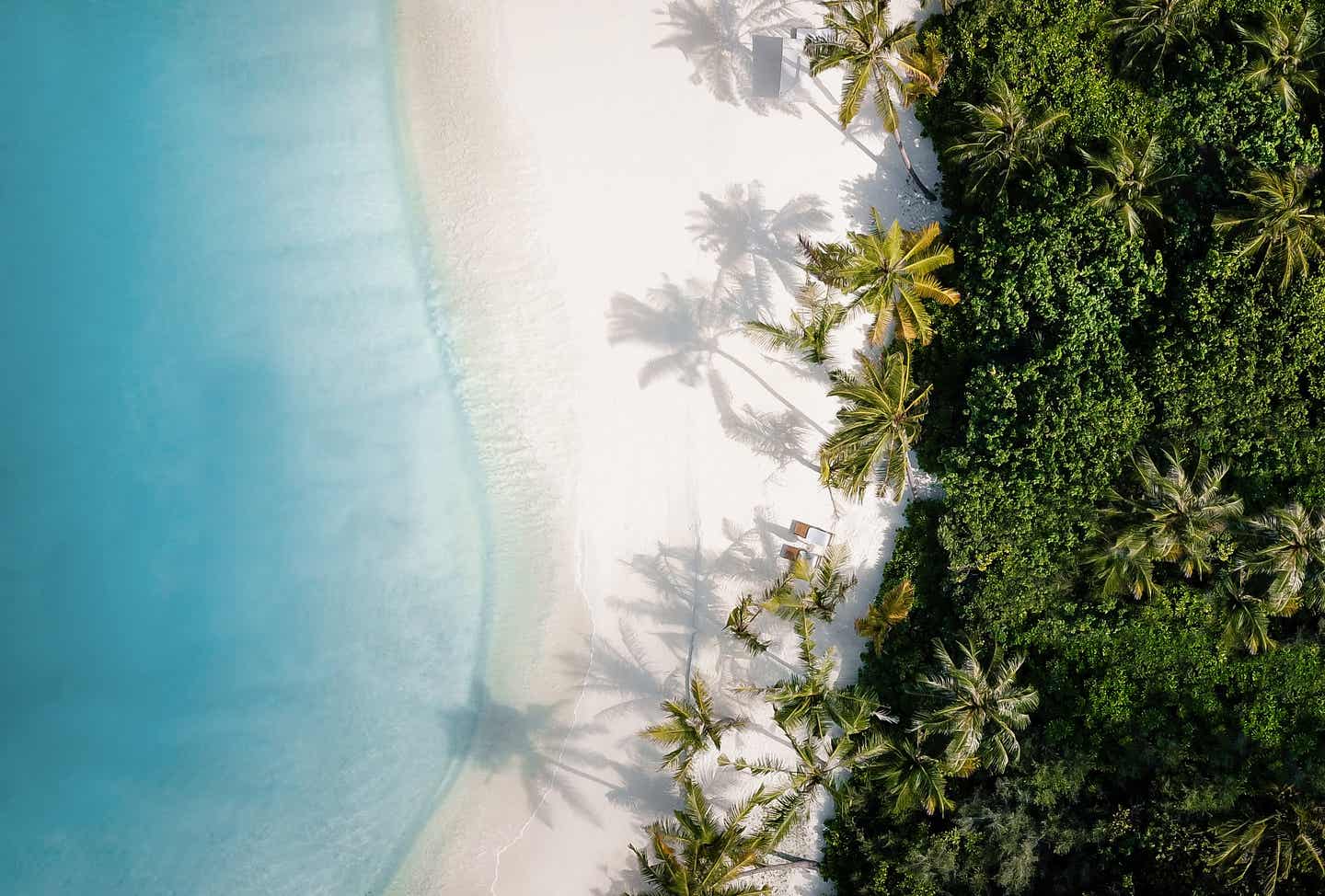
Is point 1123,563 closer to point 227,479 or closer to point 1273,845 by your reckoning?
point 1273,845

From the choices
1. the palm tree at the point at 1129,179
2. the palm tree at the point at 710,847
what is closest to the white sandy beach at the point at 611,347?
the palm tree at the point at 710,847

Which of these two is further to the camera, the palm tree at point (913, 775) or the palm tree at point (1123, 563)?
the palm tree at point (1123, 563)

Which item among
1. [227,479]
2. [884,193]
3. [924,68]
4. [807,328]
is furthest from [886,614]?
[227,479]

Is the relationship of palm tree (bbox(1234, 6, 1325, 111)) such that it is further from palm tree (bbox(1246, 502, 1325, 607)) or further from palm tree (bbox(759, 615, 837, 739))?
palm tree (bbox(759, 615, 837, 739))

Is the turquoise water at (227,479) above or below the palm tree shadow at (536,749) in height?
above

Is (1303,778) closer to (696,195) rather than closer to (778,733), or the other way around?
(778,733)

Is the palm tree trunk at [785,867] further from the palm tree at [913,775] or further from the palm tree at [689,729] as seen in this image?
the palm tree at [689,729]

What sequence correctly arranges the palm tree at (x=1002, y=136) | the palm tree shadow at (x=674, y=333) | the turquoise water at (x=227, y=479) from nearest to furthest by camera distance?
the palm tree at (x=1002, y=136), the turquoise water at (x=227, y=479), the palm tree shadow at (x=674, y=333)

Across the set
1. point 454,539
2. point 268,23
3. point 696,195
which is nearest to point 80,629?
point 454,539
